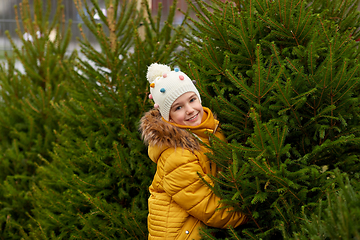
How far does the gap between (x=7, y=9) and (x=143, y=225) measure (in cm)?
867

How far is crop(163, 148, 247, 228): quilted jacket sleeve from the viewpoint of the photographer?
1.73 meters

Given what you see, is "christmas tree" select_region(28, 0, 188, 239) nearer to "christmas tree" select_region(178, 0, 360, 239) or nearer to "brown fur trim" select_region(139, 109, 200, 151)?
"brown fur trim" select_region(139, 109, 200, 151)

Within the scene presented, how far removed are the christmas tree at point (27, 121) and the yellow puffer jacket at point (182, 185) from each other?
199 centimetres

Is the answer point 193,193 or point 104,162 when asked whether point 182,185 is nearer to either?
point 193,193

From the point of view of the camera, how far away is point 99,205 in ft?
7.51

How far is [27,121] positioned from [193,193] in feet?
10.3

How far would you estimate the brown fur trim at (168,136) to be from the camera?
1832 mm

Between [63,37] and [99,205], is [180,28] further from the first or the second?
[63,37]

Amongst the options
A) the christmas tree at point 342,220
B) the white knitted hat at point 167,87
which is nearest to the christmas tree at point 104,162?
the white knitted hat at point 167,87

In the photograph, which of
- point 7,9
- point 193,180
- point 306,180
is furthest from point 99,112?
point 7,9

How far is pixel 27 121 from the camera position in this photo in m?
4.09

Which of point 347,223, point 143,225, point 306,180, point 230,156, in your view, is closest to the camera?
point 347,223

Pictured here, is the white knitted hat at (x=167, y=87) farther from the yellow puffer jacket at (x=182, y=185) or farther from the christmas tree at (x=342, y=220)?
the christmas tree at (x=342, y=220)

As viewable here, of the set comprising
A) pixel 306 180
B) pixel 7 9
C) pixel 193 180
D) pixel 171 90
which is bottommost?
pixel 306 180
